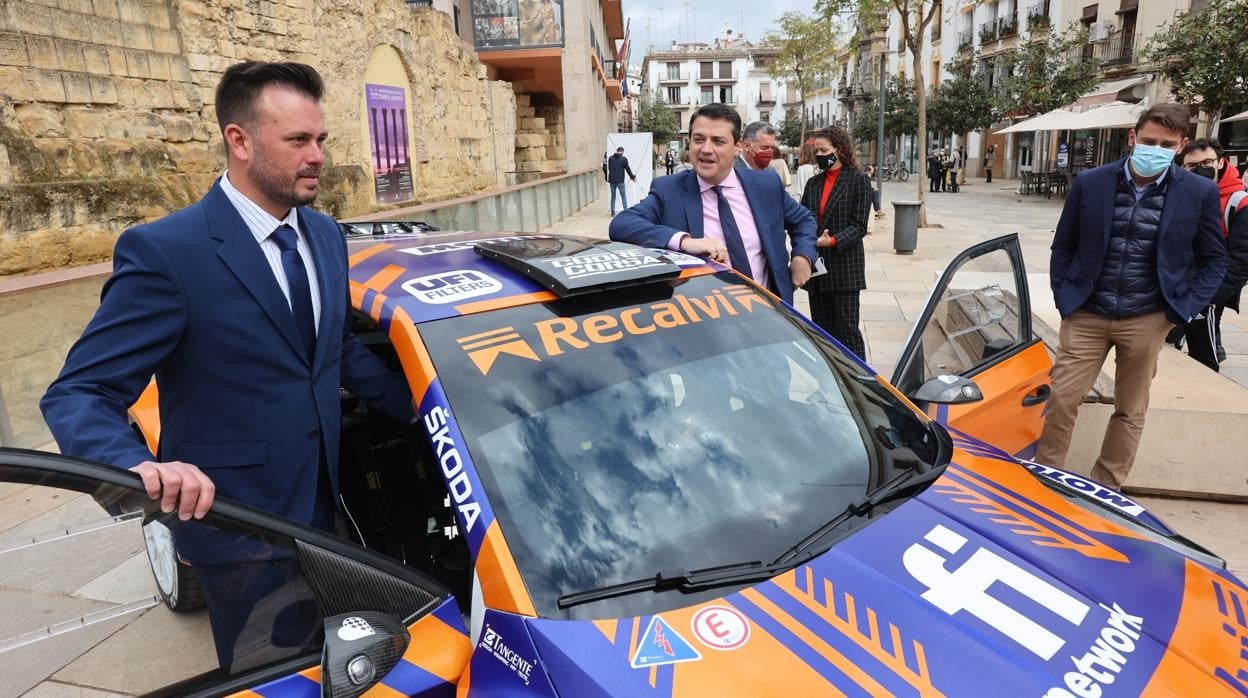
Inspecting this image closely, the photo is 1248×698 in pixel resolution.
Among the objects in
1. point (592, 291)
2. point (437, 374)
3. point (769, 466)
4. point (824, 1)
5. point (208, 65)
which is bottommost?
point (769, 466)

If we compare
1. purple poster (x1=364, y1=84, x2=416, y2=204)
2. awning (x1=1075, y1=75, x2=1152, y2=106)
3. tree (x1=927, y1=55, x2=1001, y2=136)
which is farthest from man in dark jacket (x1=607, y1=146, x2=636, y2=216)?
tree (x1=927, y1=55, x2=1001, y2=136)

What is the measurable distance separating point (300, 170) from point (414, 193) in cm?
1564

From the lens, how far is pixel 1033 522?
196 centimetres

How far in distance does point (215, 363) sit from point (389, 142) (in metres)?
14.9

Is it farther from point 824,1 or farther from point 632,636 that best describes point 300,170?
point 824,1

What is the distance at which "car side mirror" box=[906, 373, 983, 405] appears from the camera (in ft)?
8.39

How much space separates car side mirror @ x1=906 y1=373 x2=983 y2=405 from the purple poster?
45.8ft

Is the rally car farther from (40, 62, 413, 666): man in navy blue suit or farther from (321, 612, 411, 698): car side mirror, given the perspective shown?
(40, 62, 413, 666): man in navy blue suit

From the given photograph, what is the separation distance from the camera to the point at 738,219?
3.66 m

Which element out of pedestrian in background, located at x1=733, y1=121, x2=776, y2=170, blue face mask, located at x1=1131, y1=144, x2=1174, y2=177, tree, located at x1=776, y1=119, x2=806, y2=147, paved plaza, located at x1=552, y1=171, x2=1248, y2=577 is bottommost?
paved plaza, located at x1=552, y1=171, x2=1248, y2=577

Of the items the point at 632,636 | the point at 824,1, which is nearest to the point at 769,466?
the point at 632,636

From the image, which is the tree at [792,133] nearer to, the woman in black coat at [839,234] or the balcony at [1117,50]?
the balcony at [1117,50]

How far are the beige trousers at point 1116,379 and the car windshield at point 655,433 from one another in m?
2.07

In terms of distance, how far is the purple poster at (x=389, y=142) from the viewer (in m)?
15.0
